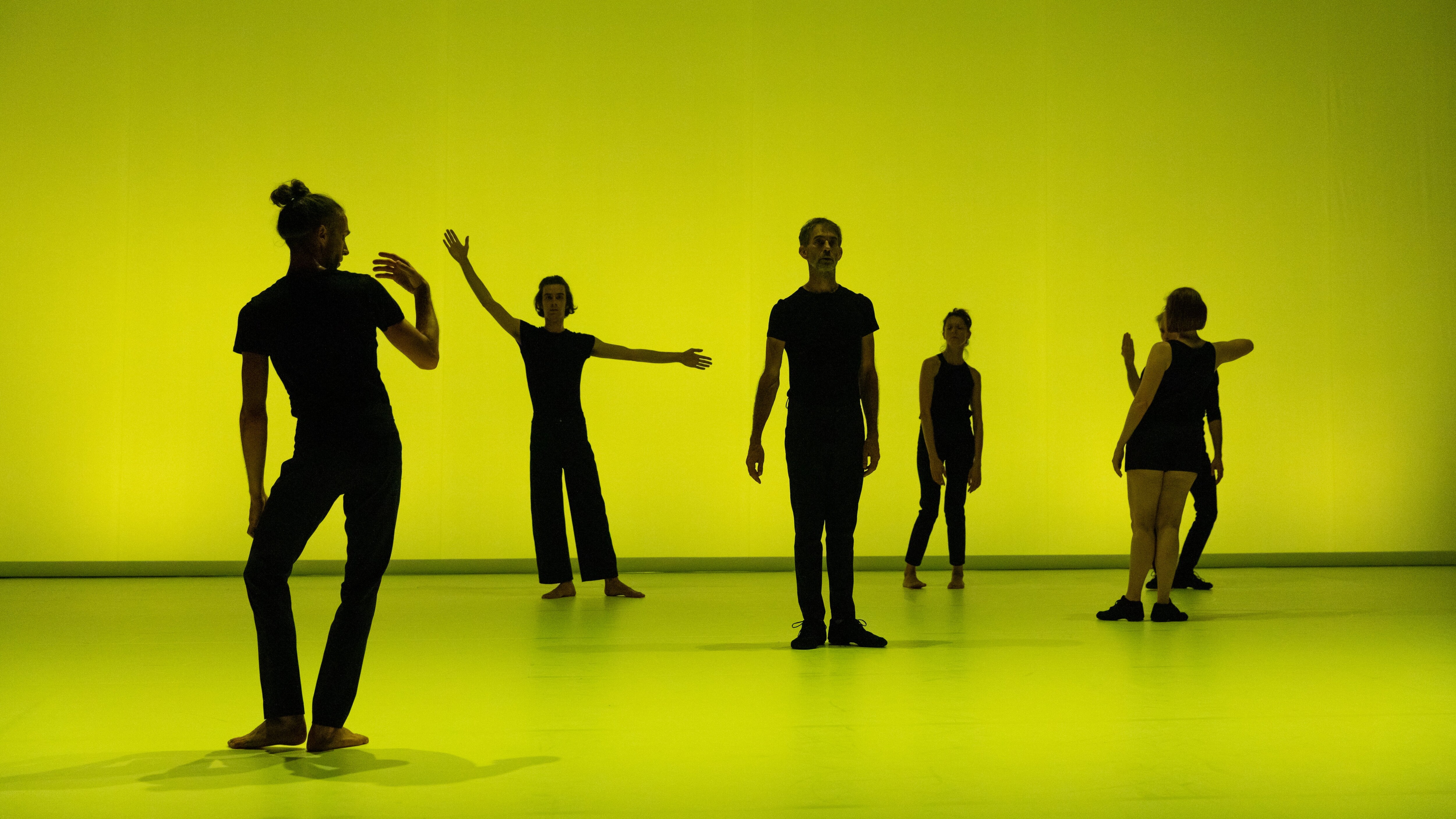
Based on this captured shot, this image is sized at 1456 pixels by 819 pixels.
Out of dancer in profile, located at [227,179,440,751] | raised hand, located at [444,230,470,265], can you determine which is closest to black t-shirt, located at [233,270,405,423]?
dancer in profile, located at [227,179,440,751]

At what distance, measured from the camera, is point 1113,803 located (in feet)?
7.20

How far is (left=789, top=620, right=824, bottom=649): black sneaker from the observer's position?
420 centimetres

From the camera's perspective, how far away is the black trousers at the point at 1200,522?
245 inches

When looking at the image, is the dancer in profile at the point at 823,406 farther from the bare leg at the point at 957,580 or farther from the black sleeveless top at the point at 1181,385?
the bare leg at the point at 957,580

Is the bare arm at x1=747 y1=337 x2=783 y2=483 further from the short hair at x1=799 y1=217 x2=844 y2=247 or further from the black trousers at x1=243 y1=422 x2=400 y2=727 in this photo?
the black trousers at x1=243 y1=422 x2=400 y2=727

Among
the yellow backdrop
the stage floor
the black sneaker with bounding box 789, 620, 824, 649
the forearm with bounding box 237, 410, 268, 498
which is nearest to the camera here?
the stage floor

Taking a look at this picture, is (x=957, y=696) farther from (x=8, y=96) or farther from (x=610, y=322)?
(x=8, y=96)

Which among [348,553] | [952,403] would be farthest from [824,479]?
[952,403]

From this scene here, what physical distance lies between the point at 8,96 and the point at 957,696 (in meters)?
6.91

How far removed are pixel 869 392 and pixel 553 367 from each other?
225 centimetres

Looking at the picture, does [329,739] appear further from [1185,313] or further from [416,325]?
[1185,313]

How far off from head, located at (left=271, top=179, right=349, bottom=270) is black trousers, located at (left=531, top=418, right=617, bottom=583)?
3341 mm

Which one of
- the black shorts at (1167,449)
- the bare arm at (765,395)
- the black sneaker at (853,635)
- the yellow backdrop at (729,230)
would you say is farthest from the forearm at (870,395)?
the yellow backdrop at (729,230)

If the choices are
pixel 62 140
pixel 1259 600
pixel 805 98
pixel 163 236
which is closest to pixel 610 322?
pixel 805 98
